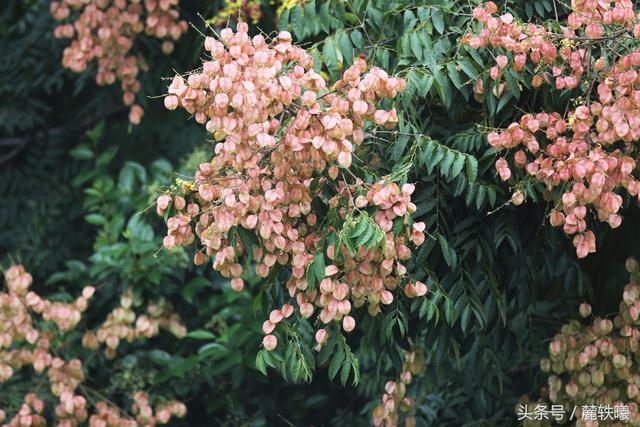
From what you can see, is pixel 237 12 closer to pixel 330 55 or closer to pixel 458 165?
pixel 330 55

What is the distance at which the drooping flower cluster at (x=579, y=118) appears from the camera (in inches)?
122

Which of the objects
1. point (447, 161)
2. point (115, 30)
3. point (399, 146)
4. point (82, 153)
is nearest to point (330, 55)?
point (399, 146)

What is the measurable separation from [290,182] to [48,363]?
2.02 meters

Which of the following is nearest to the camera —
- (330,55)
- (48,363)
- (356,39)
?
(330,55)

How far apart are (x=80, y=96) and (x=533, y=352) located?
3413mm

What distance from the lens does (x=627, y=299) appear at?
141 inches

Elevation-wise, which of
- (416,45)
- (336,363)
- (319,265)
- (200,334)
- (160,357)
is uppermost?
(416,45)

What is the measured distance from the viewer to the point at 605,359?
373 centimetres

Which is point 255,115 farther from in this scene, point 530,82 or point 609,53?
point 609,53

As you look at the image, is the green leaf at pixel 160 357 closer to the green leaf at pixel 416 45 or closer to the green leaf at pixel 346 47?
the green leaf at pixel 346 47

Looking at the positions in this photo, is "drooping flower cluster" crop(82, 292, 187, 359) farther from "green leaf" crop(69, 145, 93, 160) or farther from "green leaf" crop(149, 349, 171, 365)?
"green leaf" crop(69, 145, 93, 160)

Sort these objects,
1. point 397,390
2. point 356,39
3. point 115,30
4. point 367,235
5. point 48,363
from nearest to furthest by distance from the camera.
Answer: point 367,235 < point 356,39 < point 397,390 < point 48,363 < point 115,30

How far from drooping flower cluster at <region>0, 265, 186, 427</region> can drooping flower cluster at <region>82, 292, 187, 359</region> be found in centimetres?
14

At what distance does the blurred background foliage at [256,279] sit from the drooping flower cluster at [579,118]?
0.14 metres
